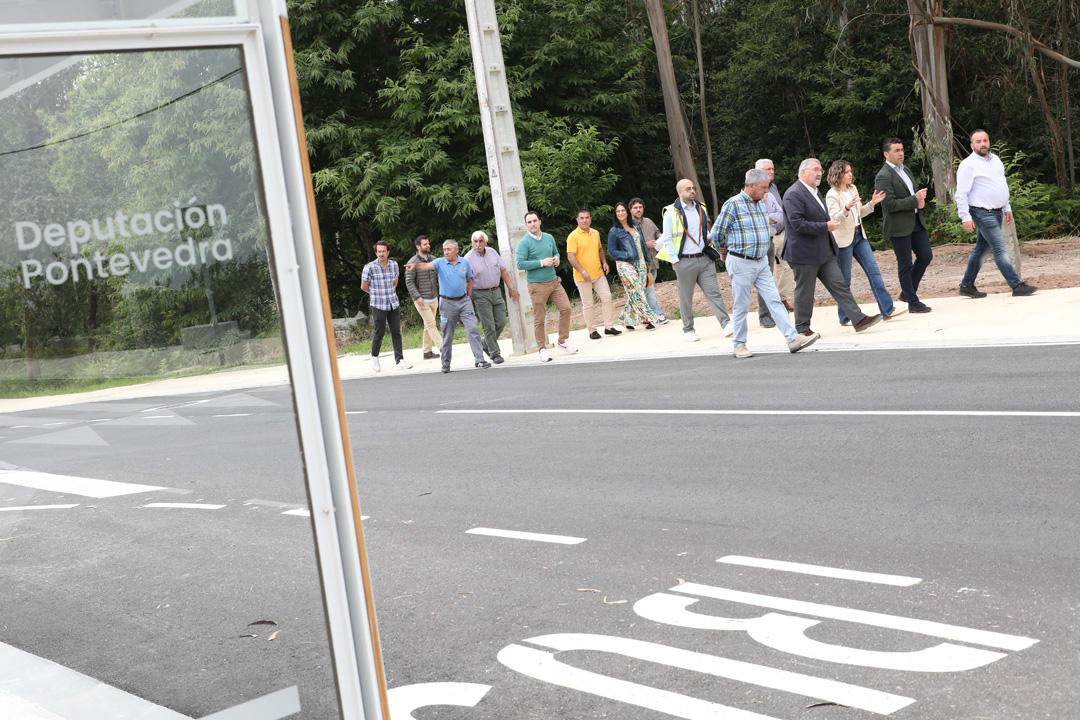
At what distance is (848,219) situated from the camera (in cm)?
1221

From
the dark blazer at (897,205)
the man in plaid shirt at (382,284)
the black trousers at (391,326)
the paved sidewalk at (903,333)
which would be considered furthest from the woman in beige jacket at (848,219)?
the black trousers at (391,326)

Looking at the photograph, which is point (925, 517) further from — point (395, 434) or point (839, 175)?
point (839, 175)

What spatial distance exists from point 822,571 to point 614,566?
3.36 ft

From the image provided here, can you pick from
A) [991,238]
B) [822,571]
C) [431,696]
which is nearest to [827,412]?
[822,571]

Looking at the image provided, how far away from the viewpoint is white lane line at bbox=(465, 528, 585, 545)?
5.95m

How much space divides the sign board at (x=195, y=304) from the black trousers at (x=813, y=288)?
937 cm

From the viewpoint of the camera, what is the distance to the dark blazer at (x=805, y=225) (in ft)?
38.3

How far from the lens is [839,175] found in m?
12.0

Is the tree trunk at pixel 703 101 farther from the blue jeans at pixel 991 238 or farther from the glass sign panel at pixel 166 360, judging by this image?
the glass sign panel at pixel 166 360

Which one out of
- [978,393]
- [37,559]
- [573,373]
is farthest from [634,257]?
[37,559]

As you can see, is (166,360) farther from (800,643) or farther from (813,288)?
(813,288)

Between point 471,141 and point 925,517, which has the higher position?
point 471,141

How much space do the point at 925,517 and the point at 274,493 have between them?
366 cm

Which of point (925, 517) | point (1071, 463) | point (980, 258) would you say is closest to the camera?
point (925, 517)
